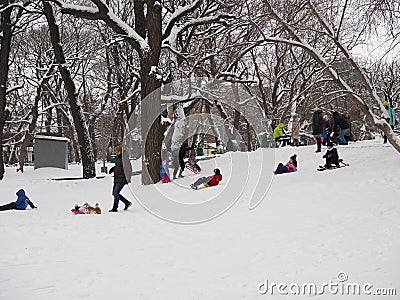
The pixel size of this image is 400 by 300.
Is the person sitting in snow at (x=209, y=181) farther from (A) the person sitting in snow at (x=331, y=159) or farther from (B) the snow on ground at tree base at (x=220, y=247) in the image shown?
(A) the person sitting in snow at (x=331, y=159)

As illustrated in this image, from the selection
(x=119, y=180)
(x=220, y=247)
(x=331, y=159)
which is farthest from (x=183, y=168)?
(x=220, y=247)

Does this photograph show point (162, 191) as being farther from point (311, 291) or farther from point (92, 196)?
point (311, 291)

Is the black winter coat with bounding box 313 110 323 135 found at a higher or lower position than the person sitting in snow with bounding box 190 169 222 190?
higher

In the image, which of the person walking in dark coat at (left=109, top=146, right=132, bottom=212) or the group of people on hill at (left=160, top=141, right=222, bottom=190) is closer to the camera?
the person walking in dark coat at (left=109, top=146, right=132, bottom=212)

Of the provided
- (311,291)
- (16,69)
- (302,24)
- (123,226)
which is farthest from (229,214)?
(16,69)

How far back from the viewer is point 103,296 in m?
5.32

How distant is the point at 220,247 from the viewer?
7.22 metres

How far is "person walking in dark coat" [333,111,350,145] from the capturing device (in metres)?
19.6

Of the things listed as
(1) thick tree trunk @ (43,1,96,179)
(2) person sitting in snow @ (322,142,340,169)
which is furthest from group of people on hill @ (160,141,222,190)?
(1) thick tree trunk @ (43,1,96,179)

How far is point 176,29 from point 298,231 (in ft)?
38.6
